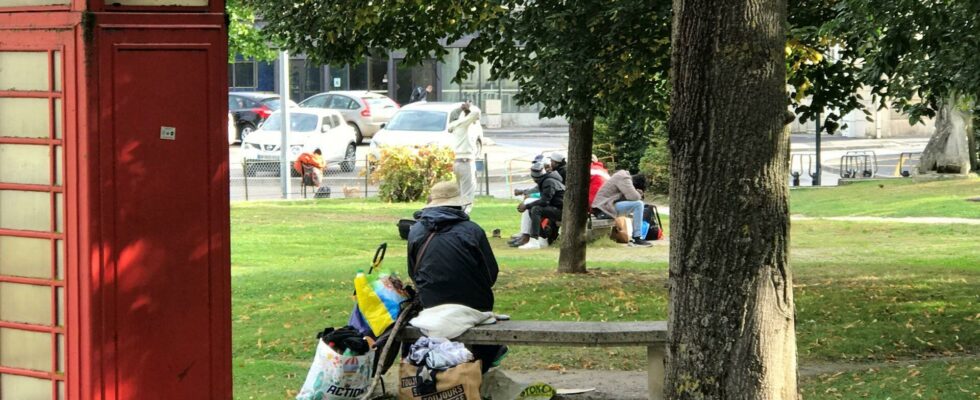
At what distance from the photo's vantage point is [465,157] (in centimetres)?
2077

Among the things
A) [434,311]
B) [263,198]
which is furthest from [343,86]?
[434,311]

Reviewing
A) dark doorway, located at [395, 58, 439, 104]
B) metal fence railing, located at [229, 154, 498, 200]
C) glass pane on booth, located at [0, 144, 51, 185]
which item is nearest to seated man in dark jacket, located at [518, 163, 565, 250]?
metal fence railing, located at [229, 154, 498, 200]

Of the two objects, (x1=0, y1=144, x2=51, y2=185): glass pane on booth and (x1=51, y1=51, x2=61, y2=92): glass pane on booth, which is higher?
(x1=51, y1=51, x2=61, y2=92): glass pane on booth

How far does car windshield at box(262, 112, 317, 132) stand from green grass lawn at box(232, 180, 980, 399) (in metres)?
11.2

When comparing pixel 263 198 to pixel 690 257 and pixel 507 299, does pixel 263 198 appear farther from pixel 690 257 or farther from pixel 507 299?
pixel 690 257

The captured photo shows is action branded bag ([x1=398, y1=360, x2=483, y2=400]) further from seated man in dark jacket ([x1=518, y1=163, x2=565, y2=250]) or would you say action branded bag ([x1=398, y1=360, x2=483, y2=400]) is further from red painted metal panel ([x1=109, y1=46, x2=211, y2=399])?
seated man in dark jacket ([x1=518, y1=163, x2=565, y2=250])

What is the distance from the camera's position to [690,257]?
6074 millimetres

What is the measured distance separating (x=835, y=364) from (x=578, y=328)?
2.47 m

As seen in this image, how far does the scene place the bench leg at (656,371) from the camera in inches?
302

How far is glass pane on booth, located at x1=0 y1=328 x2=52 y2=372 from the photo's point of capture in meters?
5.47

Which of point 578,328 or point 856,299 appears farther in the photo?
point 856,299

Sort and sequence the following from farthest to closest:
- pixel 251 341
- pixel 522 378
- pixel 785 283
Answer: pixel 251 341 → pixel 522 378 → pixel 785 283

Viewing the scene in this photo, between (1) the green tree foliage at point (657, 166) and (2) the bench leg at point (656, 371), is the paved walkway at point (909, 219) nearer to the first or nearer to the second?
(1) the green tree foliage at point (657, 166)

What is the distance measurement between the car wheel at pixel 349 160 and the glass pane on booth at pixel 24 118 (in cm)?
2424
